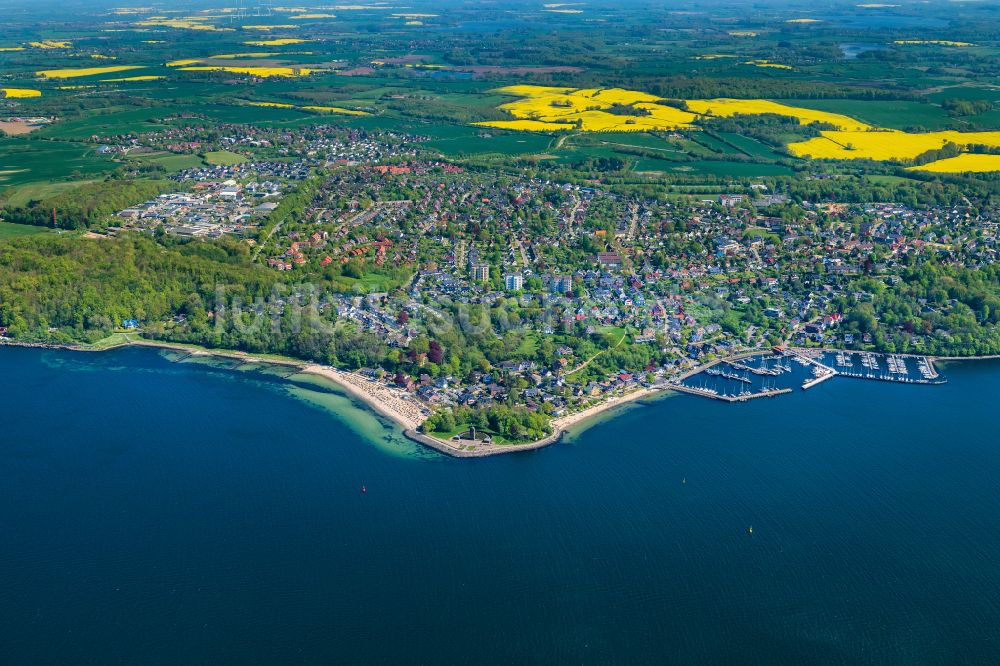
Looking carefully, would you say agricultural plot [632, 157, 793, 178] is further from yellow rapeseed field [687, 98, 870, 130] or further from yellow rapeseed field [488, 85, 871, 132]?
yellow rapeseed field [687, 98, 870, 130]

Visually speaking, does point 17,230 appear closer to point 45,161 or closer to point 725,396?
point 45,161

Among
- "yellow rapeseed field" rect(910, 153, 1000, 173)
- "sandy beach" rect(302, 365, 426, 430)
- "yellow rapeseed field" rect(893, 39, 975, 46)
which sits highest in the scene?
"yellow rapeseed field" rect(893, 39, 975, 46)

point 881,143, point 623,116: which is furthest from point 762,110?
point 881,143

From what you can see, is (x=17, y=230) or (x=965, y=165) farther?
(x=965, y=165)

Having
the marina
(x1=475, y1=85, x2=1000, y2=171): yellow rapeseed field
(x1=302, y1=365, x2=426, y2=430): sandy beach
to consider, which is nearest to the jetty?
the marina

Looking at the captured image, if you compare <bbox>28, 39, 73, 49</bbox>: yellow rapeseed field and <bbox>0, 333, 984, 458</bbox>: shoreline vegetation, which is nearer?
<bbox>0, 333, 984, 458</bbox>: shoreline vegetation

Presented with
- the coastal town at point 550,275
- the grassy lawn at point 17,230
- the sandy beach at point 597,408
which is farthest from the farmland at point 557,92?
the sandy beach at point 597,408
